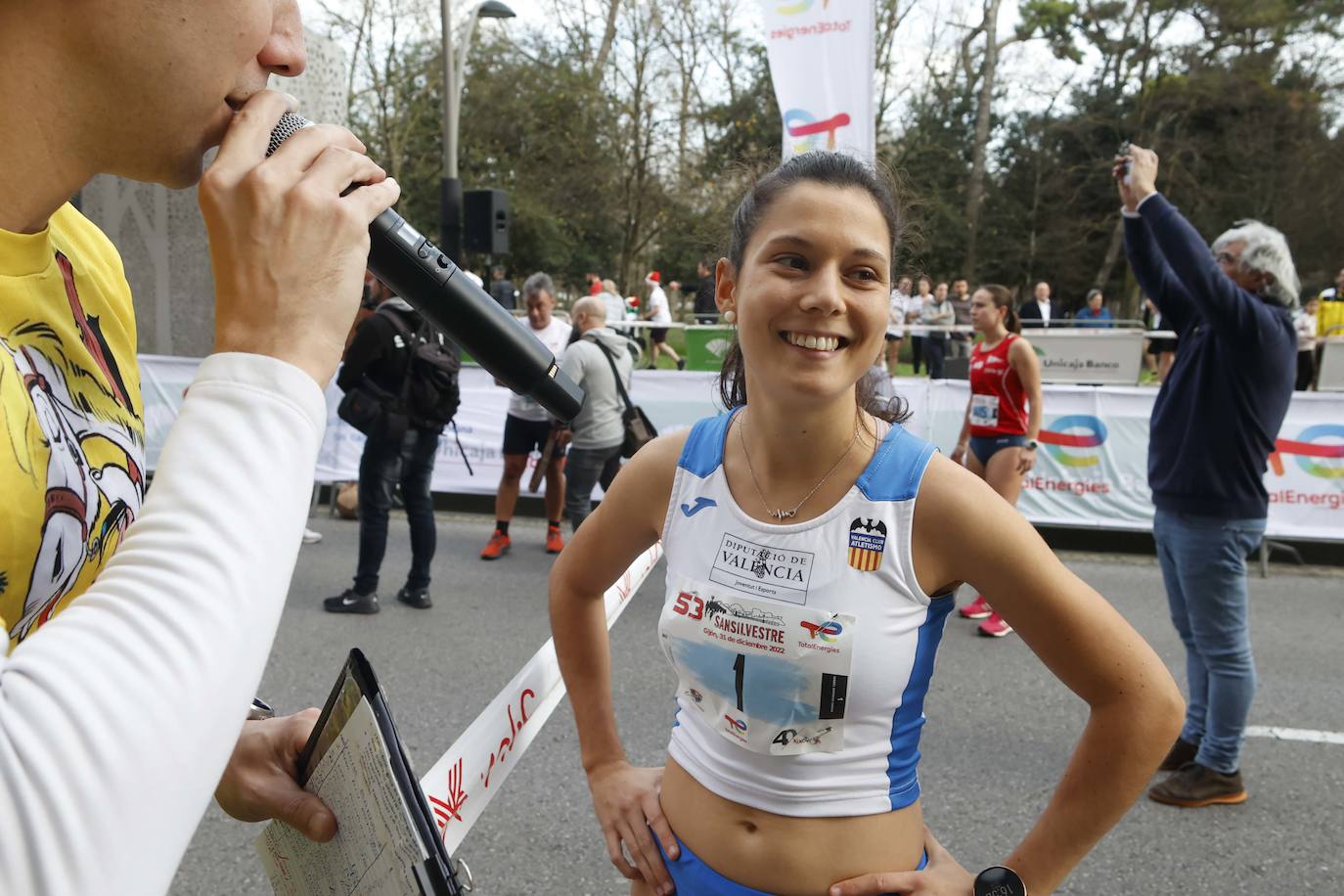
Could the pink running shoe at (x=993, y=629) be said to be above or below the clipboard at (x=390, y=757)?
below

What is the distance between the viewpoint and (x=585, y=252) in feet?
97.3

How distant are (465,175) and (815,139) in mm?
22780

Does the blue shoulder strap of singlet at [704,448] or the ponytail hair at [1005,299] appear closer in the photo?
the blue shoulder strap of singlet at [704,448]

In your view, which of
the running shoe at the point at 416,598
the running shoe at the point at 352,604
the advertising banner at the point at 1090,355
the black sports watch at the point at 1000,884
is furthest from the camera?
the advertising banner at the point at 1090,355

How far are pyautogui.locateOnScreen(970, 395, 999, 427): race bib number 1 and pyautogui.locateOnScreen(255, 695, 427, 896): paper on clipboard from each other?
17.5 ft

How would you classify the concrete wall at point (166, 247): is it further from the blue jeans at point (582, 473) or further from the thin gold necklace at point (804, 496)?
the thin gold necklace at point (804, 496)

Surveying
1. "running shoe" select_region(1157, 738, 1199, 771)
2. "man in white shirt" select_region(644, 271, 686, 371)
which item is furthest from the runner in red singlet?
"man in white shirt" select_region(644, 271, 686, 371)

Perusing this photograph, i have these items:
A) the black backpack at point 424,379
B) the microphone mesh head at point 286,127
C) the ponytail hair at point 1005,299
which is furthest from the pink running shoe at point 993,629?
the microphone mesh head at point 286,127

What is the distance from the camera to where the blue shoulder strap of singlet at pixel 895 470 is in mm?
1489

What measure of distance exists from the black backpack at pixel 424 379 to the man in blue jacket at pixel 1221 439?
3.72m

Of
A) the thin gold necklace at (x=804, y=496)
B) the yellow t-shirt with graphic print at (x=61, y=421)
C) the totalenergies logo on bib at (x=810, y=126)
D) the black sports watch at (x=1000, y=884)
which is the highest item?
the totalenergies logo on bib at (x=810, y=126)

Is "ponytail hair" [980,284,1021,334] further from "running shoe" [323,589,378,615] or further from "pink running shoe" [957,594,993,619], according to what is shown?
"running shoe" [323,589,378,615]

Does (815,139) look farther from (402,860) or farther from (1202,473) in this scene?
(402,860)

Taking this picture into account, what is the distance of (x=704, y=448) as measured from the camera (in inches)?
68.0
